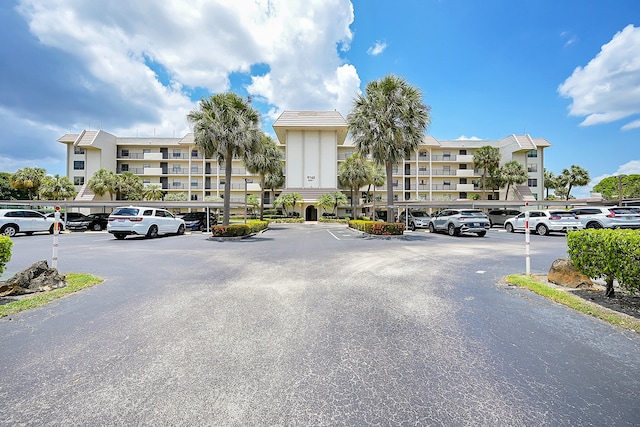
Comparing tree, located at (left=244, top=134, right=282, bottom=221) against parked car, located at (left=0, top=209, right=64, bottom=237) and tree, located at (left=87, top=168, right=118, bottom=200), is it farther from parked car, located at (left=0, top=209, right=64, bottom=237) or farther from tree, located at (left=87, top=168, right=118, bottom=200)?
tree, located at (left=87, top=168, right=118, bottom=200)

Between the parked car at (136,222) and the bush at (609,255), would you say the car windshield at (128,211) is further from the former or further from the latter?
the bush at (609,255)

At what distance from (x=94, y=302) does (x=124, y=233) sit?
13054mm

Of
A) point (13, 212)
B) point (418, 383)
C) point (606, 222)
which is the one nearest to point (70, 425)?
point (418, 383)

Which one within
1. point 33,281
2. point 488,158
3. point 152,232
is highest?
point 488,158

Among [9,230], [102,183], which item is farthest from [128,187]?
[9,230]

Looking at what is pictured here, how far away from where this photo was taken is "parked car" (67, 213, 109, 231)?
2470cm

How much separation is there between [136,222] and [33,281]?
11.4 meters

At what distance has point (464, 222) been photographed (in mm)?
18766

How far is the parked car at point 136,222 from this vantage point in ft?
53.1

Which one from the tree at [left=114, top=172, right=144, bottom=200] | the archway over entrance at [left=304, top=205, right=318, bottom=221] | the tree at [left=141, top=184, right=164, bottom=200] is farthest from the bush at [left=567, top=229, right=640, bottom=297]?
the tree at [left=141, top=184, right=164, bottom=200]

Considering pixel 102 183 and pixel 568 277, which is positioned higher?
pixel 102 183

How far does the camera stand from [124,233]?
16.3 m

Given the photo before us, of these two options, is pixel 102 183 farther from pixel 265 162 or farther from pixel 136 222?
pixel 136 222

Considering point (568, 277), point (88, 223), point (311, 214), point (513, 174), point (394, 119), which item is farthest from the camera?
point (311, 214)
